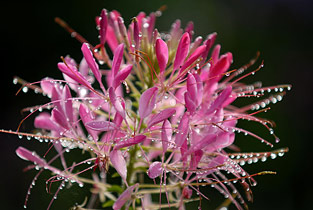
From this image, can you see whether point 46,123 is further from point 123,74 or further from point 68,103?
point 123,74

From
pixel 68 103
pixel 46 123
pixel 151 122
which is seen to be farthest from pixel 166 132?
pixel 46 123

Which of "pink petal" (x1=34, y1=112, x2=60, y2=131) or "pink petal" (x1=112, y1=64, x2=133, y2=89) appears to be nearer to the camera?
"pink petal" (x1=112, y1=64, x2=133, y2=89)

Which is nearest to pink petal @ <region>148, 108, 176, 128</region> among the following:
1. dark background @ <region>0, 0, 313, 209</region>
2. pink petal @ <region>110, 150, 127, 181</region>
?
pink petal @ <region>110, 150, 127, 181</region>

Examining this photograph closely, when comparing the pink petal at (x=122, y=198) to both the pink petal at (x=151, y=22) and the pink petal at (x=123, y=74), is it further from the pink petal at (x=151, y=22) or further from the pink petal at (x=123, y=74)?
the pink petal at (x=151, y=22)

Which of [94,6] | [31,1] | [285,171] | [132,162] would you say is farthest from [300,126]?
[31,1]

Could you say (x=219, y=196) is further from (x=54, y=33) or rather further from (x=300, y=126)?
(x=54, y=33)

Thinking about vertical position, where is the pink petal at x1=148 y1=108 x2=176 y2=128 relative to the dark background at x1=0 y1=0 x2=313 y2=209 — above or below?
below

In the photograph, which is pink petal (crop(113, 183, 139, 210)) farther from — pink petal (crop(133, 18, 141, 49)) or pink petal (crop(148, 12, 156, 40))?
pink petal (crop(148, 12, 156, 40))
